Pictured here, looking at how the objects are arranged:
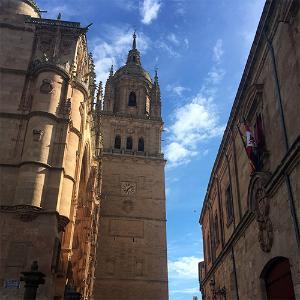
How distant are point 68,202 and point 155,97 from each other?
3283cm

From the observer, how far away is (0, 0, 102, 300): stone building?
15.0 metres

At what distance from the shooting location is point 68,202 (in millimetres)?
16578

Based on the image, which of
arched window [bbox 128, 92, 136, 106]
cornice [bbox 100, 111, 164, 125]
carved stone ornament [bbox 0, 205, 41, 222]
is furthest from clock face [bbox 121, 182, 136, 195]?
carved stone ornament [bbox 0, 205, 41, 222]

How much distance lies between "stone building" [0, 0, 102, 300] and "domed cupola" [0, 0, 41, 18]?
47 millimetres

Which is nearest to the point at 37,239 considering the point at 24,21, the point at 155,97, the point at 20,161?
the point at 20,161

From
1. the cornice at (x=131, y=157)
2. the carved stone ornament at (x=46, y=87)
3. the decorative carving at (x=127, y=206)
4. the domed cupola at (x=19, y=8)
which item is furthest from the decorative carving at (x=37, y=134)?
the cornice at (x=131, y=157)

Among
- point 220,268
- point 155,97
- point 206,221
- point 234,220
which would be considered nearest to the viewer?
point 234,220

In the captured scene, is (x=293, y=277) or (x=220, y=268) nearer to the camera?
(x=293, y=277)

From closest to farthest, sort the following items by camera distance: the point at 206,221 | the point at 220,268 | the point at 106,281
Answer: the point at 220,268 < the point at 206,221 < the point at 106,281

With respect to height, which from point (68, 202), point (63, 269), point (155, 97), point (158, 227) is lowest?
point (63, 269)

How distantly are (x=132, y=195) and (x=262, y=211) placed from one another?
2914 cm

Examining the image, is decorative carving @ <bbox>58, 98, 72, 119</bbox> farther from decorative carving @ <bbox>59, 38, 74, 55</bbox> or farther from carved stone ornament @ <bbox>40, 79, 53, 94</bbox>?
decorative carving @ <bbox>59, 38, 74, 55</bbox>

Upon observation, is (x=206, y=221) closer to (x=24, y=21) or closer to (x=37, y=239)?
(x=37, y=239)

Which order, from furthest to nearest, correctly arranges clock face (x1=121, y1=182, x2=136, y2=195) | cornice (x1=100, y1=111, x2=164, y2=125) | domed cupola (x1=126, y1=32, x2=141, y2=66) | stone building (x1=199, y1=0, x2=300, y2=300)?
1. domed cupola (x1=126, y1=32, x2=141, y2=66)
2. cornice (x1=100, y1=111, x2=164, y2=125)
3. clock face (x1=121, y1=182, x2=136, y2=195)
4. stone building (x1=199, y1=0, x2=300, y2=300)
